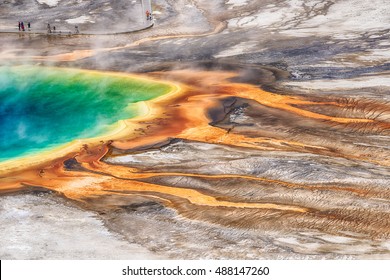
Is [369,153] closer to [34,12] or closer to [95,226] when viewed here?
[95,226]

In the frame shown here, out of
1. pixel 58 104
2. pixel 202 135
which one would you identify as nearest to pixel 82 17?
pixel 58 104

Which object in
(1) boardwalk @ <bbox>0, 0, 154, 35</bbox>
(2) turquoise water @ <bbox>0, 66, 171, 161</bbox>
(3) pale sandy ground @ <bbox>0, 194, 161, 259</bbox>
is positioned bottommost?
(3) pale sandy ground @ <bbox>0, 194, 161, 259</bbox>

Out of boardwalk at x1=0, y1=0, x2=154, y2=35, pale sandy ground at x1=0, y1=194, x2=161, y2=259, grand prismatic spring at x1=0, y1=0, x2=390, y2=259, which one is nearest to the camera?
pale sandy ground at x1=0, y1=194, x2=161, y2=259

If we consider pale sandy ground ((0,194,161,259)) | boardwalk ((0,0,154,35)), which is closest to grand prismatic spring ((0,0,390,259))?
pale sandy ground ((0,194,161,259))

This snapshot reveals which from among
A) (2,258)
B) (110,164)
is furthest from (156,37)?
(2,258)

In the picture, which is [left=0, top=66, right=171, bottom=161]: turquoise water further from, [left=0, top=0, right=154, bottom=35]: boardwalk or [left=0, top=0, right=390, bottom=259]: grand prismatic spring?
[left=0, top=0, right=154, bottom=35]: boardwalk

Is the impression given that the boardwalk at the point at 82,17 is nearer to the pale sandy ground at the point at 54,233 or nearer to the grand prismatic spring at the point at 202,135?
the grand prismatic spring at the point at 202,135

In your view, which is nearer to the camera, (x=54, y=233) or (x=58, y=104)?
(x=54, y=233)

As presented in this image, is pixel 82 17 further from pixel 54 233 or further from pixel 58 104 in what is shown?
pixel 54 233
